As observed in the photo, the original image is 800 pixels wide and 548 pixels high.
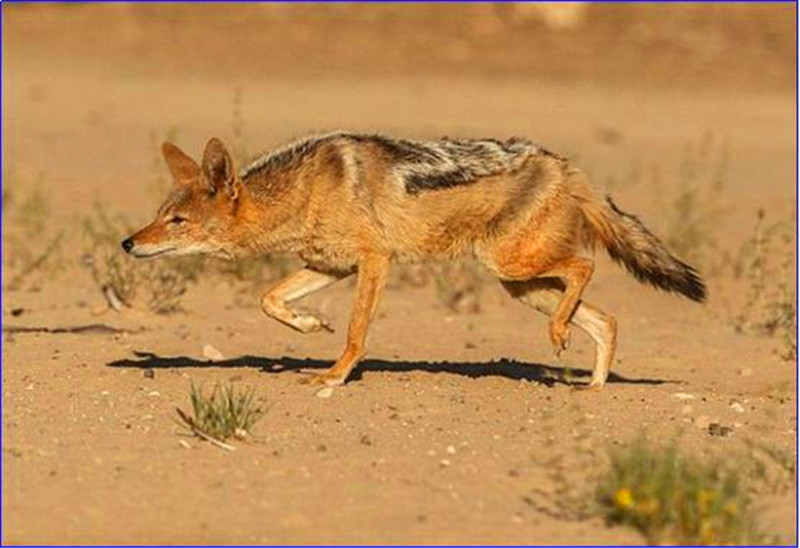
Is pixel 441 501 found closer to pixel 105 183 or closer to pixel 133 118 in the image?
pixel 105 183

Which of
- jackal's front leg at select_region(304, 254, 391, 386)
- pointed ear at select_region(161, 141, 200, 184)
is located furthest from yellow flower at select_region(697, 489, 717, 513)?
pointed ear at select_region(161, 141, 200, 184)

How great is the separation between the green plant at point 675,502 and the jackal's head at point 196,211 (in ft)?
11.7

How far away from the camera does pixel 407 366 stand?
456 inches

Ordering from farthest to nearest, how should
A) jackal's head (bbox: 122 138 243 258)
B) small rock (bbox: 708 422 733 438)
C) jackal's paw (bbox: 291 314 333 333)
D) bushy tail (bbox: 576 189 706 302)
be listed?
1. bushy tail (bbox: 576 189 706 302)
2. jackal's paw (bbox: 291 314 333 333)
3. jackal's head (bbox: 122 138 243 258)
4. small rock (bbox: 708 422 733 438)

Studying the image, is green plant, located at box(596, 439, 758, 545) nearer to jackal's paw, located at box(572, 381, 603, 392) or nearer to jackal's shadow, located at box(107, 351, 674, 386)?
jackal's paw, located at box(572, 381, 603, 392)

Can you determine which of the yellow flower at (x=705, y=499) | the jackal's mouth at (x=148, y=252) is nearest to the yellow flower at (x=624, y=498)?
the yellow flower at (x=705, y=499)

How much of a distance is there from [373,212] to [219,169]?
850 mm

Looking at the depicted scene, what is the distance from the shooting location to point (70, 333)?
1230cm

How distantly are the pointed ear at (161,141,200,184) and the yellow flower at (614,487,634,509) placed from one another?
392cm

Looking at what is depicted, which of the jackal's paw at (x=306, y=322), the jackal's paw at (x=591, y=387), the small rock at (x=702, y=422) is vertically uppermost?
the jackal's paw at (x=306, y=322)

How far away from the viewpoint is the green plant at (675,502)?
7316mm

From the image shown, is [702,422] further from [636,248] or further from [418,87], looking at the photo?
[418,87]

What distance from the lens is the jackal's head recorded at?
10.4 m

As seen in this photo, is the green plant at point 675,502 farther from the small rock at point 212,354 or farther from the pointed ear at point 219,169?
the small rock at point 212,354
